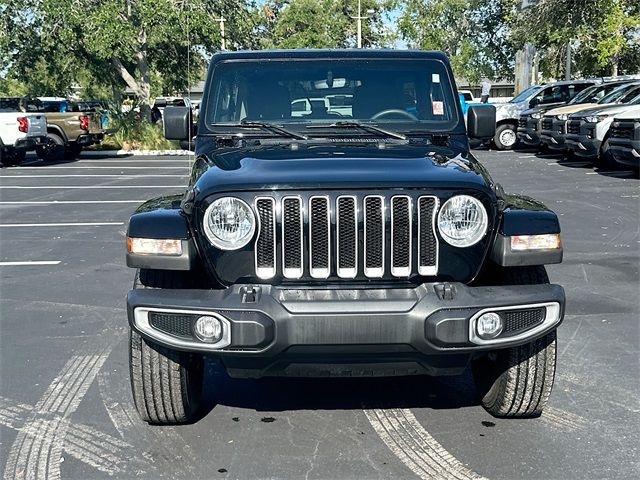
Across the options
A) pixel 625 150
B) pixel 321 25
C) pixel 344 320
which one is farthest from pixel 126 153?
pixel 321 25

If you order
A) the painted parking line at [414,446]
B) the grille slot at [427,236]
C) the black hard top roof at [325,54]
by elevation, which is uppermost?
the black hard top roof at [325,54]

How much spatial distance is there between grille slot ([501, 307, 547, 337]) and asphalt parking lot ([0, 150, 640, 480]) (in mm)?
632

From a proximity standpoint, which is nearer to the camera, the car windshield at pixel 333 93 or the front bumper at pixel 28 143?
the car windshield at pixel 333 93

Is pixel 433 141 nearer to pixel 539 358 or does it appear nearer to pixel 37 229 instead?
pixel 539 358

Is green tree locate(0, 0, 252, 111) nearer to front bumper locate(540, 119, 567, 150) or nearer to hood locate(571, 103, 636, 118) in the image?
front bumper locate(540, 119, 567, 150)

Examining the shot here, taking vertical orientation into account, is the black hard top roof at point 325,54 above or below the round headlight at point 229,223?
above

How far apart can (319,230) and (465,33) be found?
48.3 m

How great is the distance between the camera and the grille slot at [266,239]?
3.63 m

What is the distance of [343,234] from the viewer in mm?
3643

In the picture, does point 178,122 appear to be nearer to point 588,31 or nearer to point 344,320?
point 344,320

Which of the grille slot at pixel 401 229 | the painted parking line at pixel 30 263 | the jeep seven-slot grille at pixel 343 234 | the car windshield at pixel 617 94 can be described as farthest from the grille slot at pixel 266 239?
the car windshield at pixel 617 94

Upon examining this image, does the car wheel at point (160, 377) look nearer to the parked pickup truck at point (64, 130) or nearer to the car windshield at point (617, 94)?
the car windshield at point (617, 94)

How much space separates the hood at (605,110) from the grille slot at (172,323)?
1448cm

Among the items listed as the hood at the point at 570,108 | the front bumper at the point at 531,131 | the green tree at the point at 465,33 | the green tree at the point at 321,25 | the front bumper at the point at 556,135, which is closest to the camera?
the hood at the point at 570,108
